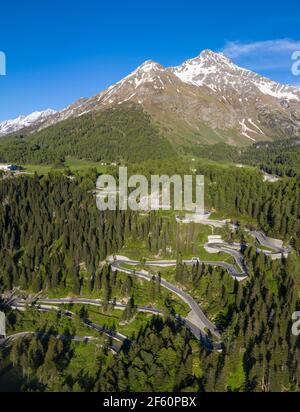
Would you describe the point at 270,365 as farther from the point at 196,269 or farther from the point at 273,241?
the point at 273,241

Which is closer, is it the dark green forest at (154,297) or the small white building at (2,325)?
the dark green forest at (154,297)

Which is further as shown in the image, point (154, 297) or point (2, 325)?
point (154, 297)

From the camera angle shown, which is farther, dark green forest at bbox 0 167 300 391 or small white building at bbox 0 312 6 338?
small white building at bbox 0 312 6 338

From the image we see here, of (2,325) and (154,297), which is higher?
(154,297)
